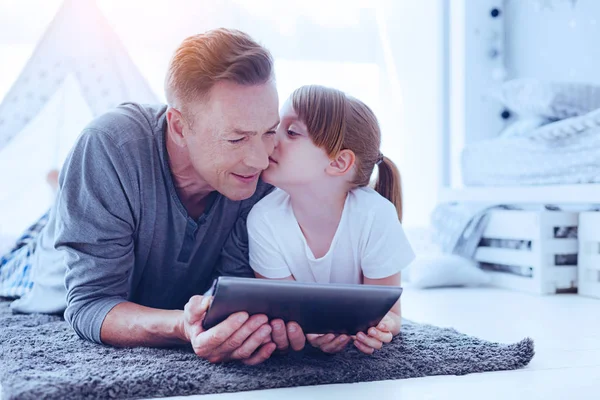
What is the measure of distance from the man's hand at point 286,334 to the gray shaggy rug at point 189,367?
44 millimetres

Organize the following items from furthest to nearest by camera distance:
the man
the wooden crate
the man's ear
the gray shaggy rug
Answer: the wooden crate, the man's ear, the man, the gray shaggy rug

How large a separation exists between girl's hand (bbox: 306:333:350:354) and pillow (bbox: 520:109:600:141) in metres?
1.62

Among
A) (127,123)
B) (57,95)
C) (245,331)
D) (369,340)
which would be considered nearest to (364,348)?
(369,340)

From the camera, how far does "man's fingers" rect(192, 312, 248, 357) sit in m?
1.16

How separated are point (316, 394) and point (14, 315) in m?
1.17

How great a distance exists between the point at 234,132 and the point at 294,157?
0.16 m

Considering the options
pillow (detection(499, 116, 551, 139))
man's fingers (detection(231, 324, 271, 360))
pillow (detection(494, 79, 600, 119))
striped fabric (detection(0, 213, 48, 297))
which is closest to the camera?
man's fingers (detection(231, 324, 271, 360))

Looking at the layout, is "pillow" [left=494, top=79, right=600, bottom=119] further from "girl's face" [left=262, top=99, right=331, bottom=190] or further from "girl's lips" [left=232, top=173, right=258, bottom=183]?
"girl's lips" [left=232, top=173, right=258, bottom=183]

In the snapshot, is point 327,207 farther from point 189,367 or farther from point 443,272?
point 443,272

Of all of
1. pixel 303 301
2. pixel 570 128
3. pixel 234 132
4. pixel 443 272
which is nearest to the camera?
pixel 303 301

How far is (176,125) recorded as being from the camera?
5.09 feet

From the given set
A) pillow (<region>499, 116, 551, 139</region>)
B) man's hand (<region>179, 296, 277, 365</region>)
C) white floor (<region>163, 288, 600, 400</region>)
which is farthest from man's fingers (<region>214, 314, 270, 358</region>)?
pillow (<region>499, 116, 551, 139</region>)

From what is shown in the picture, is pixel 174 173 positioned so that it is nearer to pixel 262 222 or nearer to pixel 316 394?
pixel 262 222

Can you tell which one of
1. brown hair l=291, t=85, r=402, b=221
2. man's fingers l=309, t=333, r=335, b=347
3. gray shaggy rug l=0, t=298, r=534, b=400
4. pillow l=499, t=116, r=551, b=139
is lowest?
gray shaggy rug l=0, t=298, r=534, b=400
